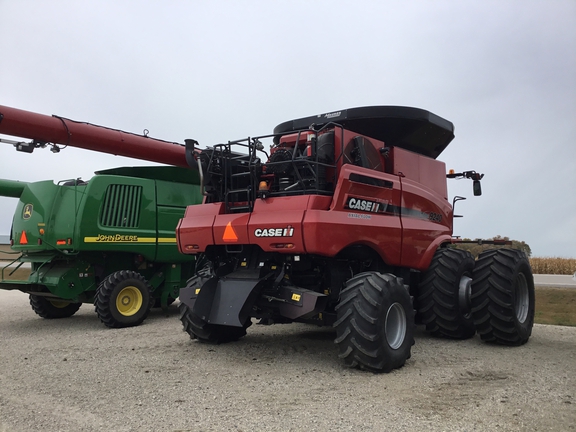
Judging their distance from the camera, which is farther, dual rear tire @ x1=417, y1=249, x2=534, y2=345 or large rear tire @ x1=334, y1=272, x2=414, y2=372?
dual rear tire @ x1=417, y1=249, x2=534, y2=345

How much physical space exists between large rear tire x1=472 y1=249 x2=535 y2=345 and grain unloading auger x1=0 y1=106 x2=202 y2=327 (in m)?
5.77

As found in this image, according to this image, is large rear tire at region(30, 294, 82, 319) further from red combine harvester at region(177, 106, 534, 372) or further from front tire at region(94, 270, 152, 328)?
red combine harvester at region(177, 106, 534, 372)

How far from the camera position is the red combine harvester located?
5.35 metres

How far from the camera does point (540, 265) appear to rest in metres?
25.7

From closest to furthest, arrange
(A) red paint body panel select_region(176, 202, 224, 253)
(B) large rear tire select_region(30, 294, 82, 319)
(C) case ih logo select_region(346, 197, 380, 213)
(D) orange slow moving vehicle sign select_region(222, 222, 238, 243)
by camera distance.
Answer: (C) case ih logo select_region(346, 197, 380, 213)
(D) orange slow moving vehicle sign select_region(222, 222, 238, 243)
(A) red paint body panel select_region(176, 202, 224, 253)
(B) large rear tire select_region(30, 294, 82, 319)

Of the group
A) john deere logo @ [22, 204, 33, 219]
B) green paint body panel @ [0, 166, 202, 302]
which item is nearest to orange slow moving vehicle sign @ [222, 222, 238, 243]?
green paint body panel @ [0, 166, 202, 302]

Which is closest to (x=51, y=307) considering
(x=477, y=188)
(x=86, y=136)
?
(x=86, y=136)

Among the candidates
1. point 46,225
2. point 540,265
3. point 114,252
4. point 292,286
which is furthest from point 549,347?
point 540,265

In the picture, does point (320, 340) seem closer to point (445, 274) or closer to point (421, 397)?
point (445, 274)

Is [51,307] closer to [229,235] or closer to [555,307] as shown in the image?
[229,235]

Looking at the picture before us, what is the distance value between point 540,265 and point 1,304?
78.8 feet

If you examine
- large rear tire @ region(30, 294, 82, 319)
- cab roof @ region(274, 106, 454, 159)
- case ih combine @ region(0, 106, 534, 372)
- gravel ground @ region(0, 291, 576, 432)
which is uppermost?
cab roof @ region(274, 106, 454, 159)

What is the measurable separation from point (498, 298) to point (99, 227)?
679 centimetres

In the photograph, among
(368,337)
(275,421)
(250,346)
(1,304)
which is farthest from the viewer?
(1,304)
